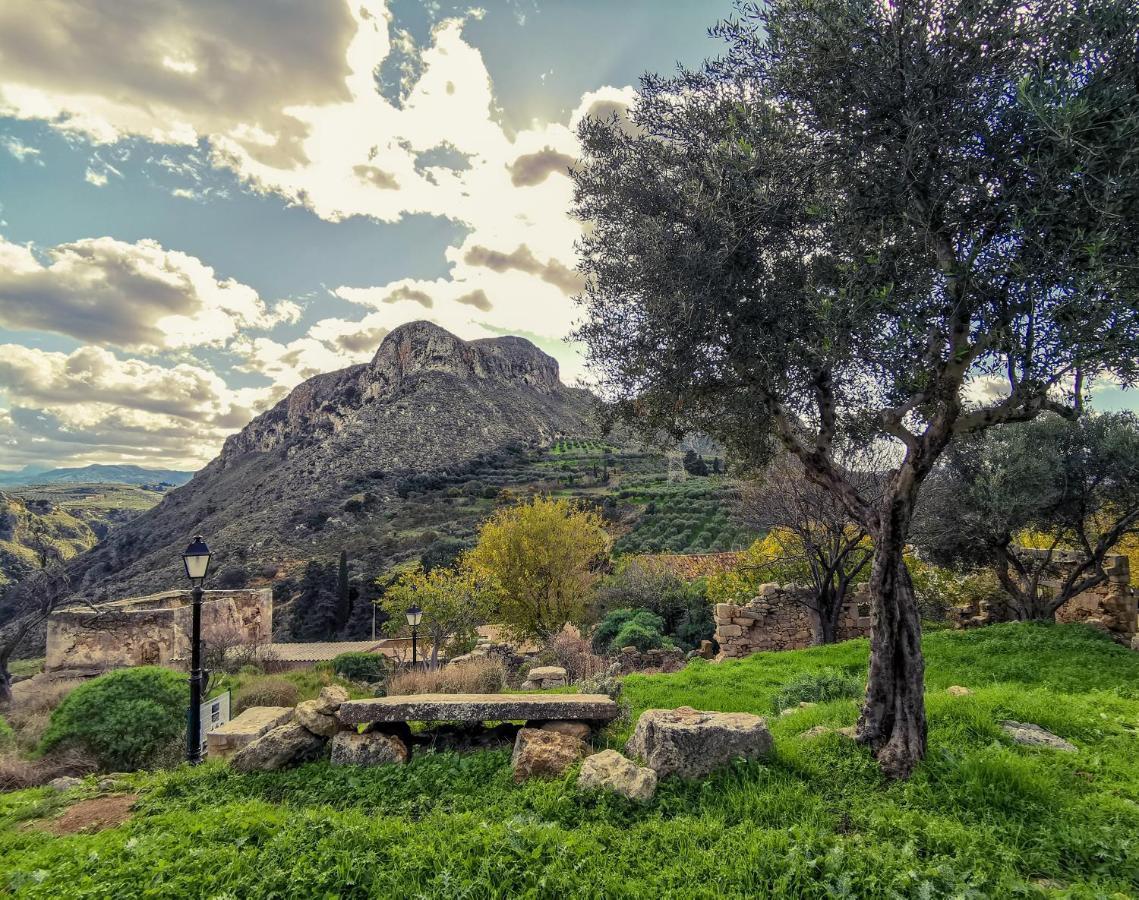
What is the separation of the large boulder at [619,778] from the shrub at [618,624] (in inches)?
474

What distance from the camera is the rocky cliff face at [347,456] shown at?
46219 mm

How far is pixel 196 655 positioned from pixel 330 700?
2.72 m

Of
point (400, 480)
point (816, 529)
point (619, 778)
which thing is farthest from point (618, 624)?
point (400, 480)

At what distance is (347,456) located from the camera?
63.7m

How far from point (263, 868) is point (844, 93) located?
337 inches

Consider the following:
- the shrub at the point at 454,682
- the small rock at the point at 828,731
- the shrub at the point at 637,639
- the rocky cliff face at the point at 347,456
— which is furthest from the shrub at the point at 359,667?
the rocky cliff face at the point at 347,456

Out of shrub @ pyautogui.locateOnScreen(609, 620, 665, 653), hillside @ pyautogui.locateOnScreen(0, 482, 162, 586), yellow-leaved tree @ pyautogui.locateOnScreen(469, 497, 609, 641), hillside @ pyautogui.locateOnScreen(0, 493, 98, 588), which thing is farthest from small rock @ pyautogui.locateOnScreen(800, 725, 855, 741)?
hillside @ pyautogui.locateOnScreen(0, 493, 98, 588)

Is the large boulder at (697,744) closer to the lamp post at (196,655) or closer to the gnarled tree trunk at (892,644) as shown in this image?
the gnarled tree trunk at (892,644)

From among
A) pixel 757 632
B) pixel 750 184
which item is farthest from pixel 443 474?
pixel 750 184

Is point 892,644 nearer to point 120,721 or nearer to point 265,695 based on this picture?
point 120,721

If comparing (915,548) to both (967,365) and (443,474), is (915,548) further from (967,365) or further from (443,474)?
(443,474)

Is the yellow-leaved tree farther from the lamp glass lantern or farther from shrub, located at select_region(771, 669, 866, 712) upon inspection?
the lamp glass lantern

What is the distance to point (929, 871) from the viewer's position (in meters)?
3.48

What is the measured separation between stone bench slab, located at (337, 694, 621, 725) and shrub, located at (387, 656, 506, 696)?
3999mm
